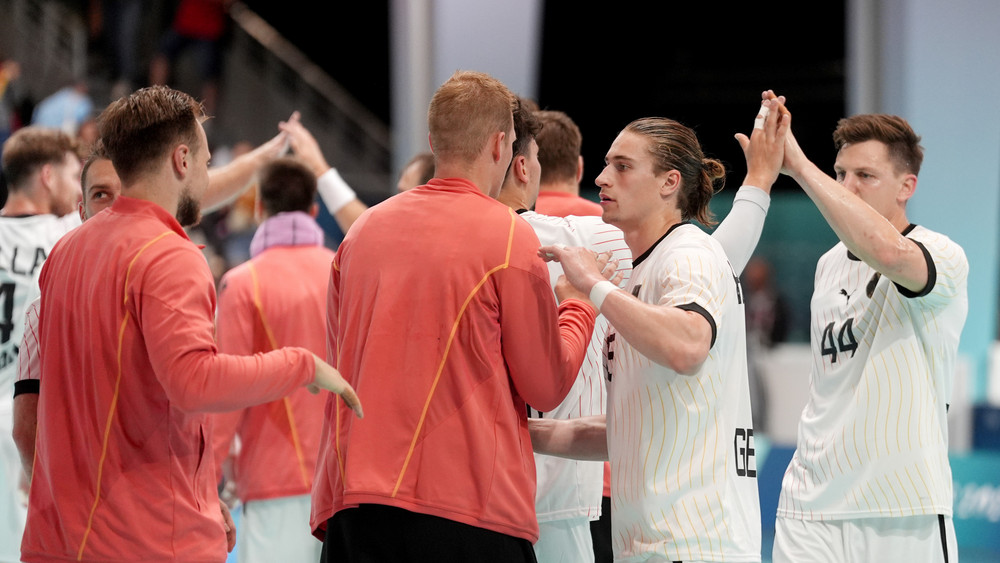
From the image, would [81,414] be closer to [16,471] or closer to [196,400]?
[196,400]

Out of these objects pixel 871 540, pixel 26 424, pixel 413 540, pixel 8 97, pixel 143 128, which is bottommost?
pixel 871 540

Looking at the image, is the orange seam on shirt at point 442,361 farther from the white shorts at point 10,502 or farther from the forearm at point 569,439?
the white shorts at point 10,502

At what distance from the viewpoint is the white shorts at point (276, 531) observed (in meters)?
4.93

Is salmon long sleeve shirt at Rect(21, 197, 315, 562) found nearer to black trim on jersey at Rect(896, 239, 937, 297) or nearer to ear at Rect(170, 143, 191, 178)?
ear at Rect(170, 143, 191, 178)

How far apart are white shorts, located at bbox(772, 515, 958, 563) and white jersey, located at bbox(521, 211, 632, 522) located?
2.35ft

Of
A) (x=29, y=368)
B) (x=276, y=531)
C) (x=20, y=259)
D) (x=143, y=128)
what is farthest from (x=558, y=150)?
(x=20, y=259)

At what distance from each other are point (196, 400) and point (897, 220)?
253 cm

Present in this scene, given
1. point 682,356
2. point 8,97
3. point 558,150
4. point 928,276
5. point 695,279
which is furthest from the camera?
point 8,97

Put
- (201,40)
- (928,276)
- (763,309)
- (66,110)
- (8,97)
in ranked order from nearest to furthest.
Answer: (928,276) < (66,110) < (8,97) < (763,309) < (201,40)

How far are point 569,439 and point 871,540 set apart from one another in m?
1.20

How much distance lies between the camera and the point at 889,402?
364cm

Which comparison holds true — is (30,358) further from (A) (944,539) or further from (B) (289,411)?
(A) (944,539)

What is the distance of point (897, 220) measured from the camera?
3.87m

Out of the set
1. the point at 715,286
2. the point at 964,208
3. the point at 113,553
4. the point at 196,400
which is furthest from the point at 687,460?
the point at 964,208
